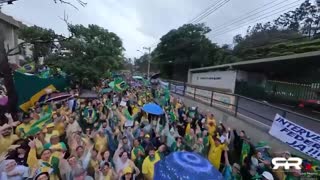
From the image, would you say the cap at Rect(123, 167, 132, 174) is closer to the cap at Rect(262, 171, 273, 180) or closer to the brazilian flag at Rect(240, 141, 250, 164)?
the cap at Rect(262, 171, 273, 180)

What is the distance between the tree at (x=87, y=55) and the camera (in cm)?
1972

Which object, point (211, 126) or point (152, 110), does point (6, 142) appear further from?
point (211, 126)

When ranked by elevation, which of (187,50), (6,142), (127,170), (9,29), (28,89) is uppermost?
(187,50)

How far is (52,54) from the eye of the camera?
69.5ft

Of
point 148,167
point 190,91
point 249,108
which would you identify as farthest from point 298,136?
point 190,91

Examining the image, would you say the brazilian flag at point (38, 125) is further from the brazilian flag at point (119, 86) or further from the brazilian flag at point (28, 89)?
the brazilian flag at point (119, 86)

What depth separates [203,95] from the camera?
16.8 meters

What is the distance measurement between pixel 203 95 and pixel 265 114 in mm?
6342

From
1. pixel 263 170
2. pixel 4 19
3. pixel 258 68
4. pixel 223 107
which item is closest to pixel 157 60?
pixel 258 68

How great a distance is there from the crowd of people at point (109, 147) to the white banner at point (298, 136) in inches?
19.1

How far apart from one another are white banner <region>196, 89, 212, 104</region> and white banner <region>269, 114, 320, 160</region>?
7.66m

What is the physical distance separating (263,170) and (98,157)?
3.13 metres

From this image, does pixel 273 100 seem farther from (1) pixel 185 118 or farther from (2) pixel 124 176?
(2) pixel 124 176

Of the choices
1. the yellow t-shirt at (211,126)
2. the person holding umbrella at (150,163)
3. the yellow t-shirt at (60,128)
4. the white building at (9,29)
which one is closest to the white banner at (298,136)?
the yellow t-shirt at (211,126)
